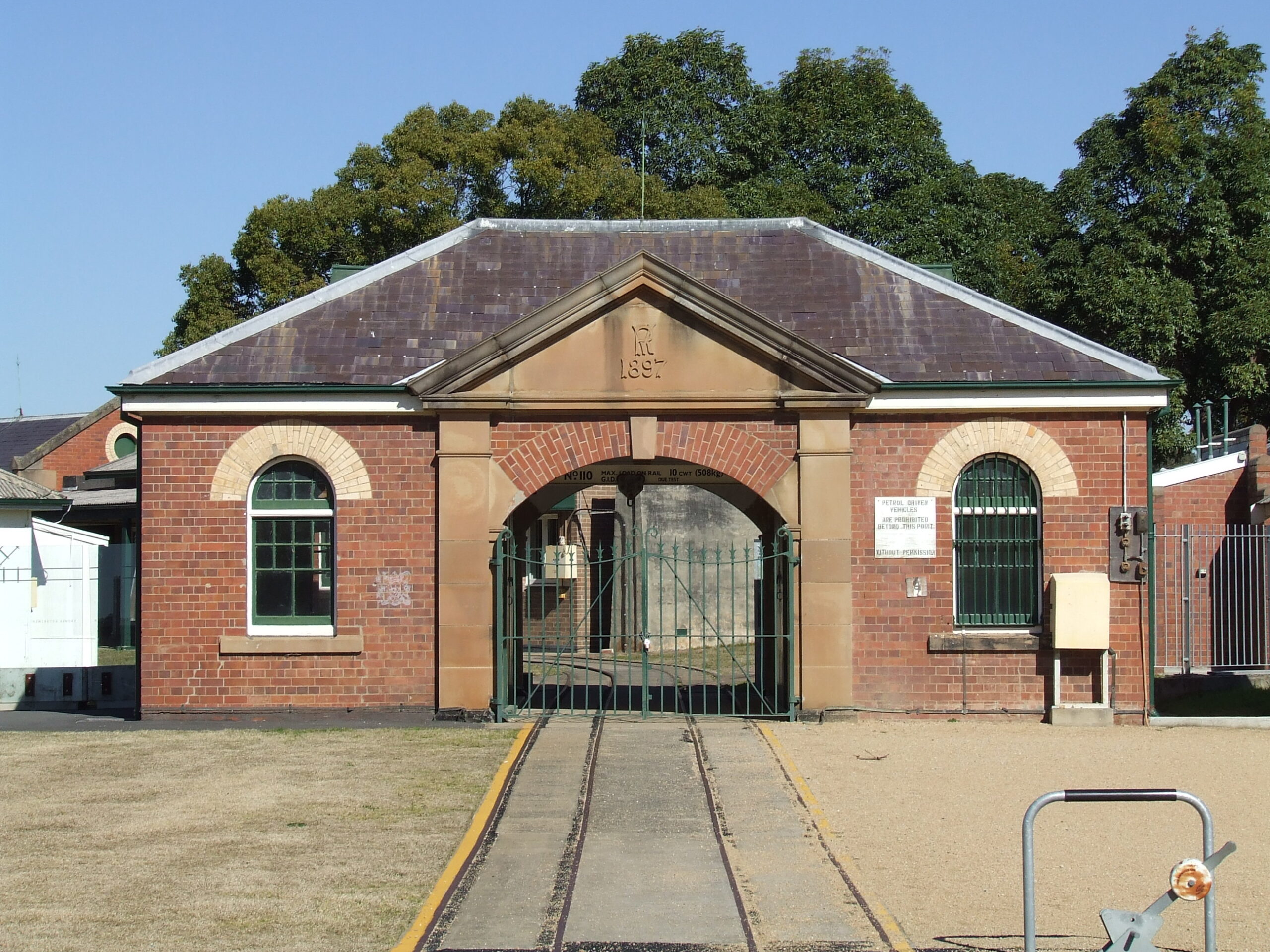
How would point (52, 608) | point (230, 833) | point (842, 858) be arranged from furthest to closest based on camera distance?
1. point (52, 608)
2. point (230, 833)
3. point (842, 858)

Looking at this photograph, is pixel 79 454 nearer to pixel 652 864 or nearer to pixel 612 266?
pixel 612 266

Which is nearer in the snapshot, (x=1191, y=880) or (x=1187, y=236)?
(x=1191, y=880)

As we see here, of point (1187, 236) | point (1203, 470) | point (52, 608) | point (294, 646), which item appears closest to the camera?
point (294, 646)

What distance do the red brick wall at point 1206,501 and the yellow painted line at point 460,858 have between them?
13709 millimetres

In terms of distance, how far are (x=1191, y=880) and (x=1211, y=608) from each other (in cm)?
1577

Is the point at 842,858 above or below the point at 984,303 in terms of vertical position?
below

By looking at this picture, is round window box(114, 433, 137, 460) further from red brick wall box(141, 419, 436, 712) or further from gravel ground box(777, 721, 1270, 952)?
gravel ground box(777, 721, 1270, 952)

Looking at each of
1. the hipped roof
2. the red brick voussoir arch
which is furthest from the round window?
the red brick voussoir arch

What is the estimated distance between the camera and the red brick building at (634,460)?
15867mm

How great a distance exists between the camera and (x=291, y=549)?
16234mm

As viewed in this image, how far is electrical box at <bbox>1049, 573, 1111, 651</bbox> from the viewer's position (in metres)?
15.7

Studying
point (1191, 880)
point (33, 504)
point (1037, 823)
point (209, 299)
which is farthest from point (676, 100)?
point (1191, 880)

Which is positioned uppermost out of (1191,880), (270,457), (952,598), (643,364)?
(643,364)

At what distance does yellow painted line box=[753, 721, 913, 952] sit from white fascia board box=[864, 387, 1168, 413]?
3.94m
